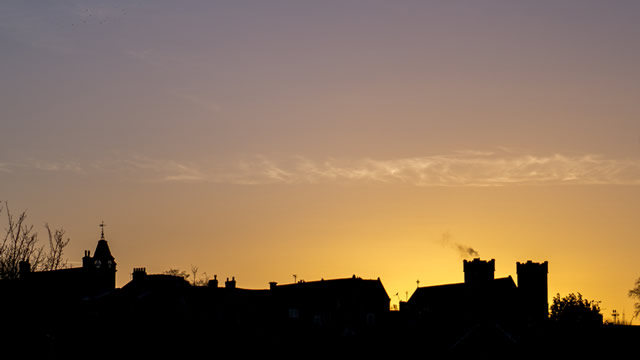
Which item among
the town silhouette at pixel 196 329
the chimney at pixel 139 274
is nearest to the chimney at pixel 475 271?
the town silhouette at pixel 196 329

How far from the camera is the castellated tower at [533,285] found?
113438mm

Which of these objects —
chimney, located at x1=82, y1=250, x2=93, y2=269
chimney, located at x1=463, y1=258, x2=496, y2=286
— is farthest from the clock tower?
chimney, located at x1=463, y1=258, x2=496, y2=286

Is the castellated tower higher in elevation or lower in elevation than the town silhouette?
higher

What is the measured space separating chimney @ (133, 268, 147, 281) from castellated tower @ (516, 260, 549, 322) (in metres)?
42.2

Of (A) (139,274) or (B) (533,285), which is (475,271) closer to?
(B) (533,285)

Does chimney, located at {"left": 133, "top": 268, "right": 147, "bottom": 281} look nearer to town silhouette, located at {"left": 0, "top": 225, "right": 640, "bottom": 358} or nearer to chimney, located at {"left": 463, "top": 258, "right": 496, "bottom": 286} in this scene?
town silhouette, located at {"left": 0, "top": 225, "right": 640, "bottom": 358}

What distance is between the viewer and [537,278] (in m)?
115

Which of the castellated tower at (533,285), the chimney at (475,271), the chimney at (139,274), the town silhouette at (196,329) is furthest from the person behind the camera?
the castellated tower at (533,285)

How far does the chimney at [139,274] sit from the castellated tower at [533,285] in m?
42.2

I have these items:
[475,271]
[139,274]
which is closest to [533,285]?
[475,271]

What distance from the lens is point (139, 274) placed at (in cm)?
9844

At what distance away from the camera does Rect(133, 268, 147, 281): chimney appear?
9715 centimetres

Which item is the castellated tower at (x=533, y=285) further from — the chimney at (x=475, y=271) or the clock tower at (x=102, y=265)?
the clock tower at (x=102, y=265)

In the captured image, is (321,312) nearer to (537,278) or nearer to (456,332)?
(537,278)
